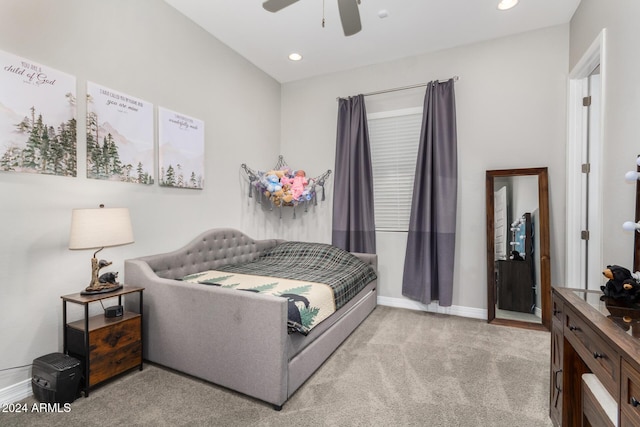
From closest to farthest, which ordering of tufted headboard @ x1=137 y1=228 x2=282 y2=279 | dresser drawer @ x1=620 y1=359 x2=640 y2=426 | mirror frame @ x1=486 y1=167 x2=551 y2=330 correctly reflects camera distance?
dresser drawer @ x1=620 y1=359 x2=640 y2=426, tufted headboard @ x1=137 y1=228 x2=282 y2=279, mirror frame @ x1=486 y1=167 x2=551 y2=330

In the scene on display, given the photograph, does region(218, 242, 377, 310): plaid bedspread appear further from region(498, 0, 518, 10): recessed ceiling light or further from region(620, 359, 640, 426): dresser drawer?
region(498, 0, 518, 10): recessed ceiling light

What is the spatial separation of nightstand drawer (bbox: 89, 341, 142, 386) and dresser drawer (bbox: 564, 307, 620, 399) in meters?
2.51

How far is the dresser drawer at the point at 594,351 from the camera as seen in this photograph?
3.20 ft

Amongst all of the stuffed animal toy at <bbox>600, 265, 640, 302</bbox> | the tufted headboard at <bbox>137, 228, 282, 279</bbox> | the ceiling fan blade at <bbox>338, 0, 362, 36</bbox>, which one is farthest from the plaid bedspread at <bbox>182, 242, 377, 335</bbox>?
the ceiling fan blade at <bbox>338, 0, 362, 36</bbox>

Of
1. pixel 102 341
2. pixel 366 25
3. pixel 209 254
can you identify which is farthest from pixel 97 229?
pixel 366 25

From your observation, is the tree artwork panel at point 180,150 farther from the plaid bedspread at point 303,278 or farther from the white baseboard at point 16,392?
the white baseboard at point 16,392

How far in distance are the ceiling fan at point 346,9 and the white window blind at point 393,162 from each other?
1778mm

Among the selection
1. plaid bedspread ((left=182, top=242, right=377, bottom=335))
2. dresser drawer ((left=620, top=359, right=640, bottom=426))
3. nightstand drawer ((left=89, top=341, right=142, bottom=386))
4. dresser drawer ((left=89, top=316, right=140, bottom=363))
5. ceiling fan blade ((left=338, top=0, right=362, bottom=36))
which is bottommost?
nightstand drawer ((left=89, top=341, right=142, bottom=386))

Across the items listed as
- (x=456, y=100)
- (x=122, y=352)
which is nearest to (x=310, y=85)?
(x=456, y=100)

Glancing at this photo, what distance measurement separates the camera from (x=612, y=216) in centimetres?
202

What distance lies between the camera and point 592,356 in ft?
3.74

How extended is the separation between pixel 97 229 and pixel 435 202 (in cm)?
304

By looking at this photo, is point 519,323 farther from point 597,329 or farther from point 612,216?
point 597,329

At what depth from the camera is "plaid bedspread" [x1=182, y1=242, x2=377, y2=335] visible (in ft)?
6.93
